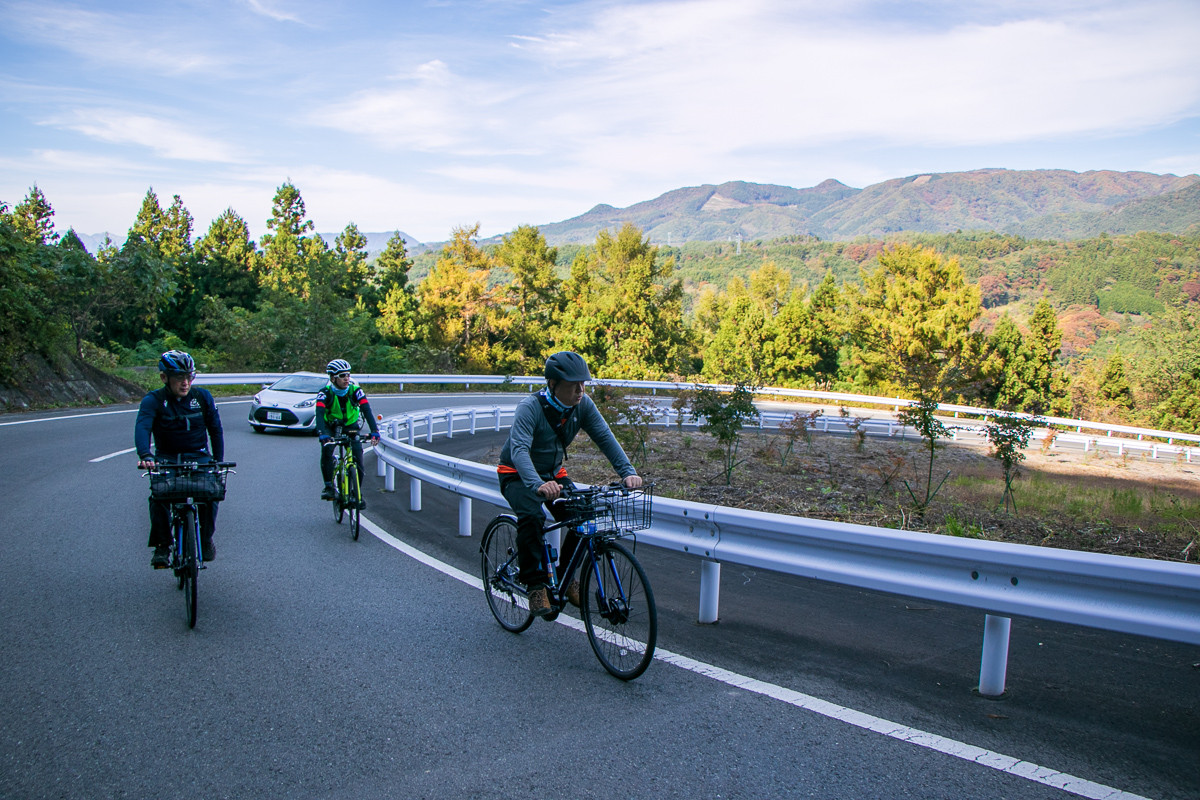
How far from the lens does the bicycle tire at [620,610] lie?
4305 millimetres

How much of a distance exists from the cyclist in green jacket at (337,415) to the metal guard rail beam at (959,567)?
14.6 ft

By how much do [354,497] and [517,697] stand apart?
185 inches

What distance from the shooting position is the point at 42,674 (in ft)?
14.3

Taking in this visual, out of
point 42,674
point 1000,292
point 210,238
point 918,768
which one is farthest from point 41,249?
point 1000,292

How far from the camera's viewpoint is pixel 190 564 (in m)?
5.23

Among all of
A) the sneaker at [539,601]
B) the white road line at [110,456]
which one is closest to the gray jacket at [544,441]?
the sneaker at [539,601]

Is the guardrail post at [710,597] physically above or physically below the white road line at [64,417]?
above

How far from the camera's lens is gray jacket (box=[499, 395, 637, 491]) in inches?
186

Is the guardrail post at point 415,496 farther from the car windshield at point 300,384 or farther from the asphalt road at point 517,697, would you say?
the car windshield at point 300,384

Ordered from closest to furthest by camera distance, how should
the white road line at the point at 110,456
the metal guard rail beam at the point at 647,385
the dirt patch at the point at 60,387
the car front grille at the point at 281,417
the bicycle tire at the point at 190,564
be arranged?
the bicycle tire at the point at 190,564
the white road line at the point at 110,456
the car front grille at the point at 281,417
the dirt patch at the point at 60,387
the metal guard rail beam at the point at 647,385

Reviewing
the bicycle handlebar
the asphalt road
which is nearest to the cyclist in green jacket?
the asphalt road

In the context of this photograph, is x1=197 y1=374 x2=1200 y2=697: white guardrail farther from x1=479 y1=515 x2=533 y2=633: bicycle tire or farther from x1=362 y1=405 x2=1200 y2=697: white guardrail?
x1=479 y1=515 x2=533 y2=633: bicycle tire

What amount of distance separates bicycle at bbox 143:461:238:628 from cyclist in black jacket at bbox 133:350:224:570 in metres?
0.08

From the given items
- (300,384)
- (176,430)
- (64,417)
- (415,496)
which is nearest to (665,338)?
(300,384)
